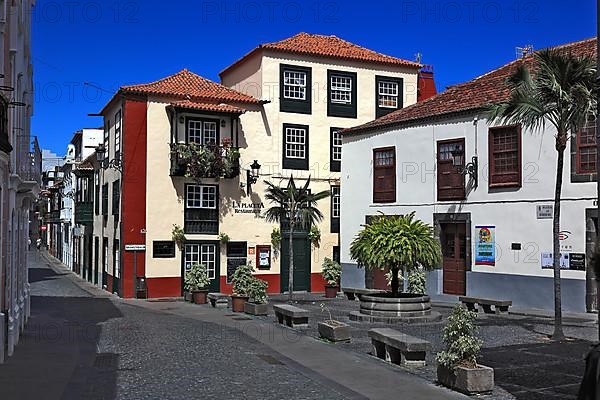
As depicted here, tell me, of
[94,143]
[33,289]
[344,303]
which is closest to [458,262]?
[344,303]

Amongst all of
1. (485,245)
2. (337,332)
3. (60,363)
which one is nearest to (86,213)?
(485,245)

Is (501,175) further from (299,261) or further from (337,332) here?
(299,261)

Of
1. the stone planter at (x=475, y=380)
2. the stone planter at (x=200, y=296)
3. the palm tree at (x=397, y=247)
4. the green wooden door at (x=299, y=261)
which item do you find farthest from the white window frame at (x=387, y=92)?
the stone planter at (x=475, y=380)

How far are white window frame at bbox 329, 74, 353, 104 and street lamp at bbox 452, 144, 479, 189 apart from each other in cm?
895

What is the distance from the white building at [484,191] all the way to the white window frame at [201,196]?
578 cm

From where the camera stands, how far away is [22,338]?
14609 mm

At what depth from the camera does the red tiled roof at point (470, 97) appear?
2088 centimetres

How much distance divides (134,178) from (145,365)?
15554mm

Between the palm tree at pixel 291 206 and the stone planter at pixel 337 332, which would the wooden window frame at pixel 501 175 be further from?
the stone planter at pixel 337 332

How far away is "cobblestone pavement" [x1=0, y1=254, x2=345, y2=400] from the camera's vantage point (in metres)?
9.45

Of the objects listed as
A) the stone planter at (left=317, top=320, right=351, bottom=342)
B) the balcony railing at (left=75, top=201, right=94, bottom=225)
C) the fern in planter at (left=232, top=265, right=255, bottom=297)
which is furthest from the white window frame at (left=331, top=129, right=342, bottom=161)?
the stone planter at (left=317, top=320, right=351, bottom=342)

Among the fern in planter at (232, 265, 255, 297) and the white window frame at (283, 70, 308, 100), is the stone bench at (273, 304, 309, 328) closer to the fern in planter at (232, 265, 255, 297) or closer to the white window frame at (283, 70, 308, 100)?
the fern in planter at (232, 265, 255, 297)

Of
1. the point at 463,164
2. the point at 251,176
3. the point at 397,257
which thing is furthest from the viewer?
the point at 251,176

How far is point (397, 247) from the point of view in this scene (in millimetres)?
16906
